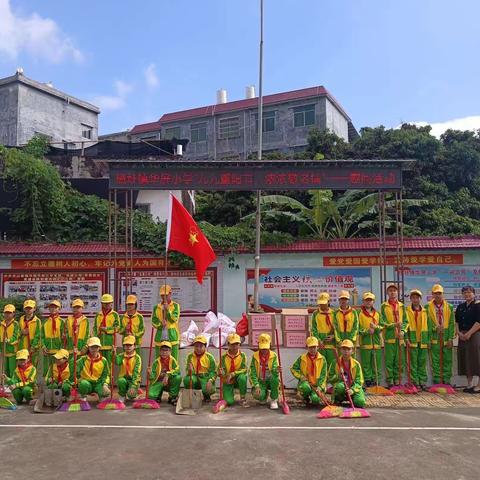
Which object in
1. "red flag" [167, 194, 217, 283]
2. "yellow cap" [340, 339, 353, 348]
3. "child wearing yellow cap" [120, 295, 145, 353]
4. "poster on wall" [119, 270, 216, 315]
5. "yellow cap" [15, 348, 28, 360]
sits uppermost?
"red flag" [167, 194, 217, 283]

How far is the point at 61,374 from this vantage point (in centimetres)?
725

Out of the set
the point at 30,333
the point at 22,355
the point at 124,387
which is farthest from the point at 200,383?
the point at 30,333

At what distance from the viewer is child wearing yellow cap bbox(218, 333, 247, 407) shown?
7.04 m

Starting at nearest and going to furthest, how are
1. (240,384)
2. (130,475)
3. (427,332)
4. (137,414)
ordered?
(130,475)
(137,414)
(240,384)
(427,332)

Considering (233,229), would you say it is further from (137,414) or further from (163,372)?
(137,414)

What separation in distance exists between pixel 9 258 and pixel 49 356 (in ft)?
14.4

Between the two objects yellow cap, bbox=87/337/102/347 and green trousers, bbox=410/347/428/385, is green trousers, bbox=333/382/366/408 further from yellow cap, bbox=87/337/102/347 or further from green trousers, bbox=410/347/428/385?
yellow cap, bbox=87/337/102/347

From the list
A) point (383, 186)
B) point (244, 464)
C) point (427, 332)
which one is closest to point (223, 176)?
point (383, 186)

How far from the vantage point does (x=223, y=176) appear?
29.2ft

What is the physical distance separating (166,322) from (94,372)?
129 centimetres

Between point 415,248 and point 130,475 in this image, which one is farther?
point 415,248

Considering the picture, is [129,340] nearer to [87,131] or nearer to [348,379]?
[348,379]

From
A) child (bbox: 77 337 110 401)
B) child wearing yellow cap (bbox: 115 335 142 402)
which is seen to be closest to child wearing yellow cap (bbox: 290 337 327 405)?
child wearing yellow cap (bbox: 115 335 142 402)

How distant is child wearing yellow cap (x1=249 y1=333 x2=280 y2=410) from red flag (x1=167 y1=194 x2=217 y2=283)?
1925 millimetres
